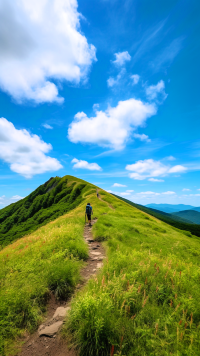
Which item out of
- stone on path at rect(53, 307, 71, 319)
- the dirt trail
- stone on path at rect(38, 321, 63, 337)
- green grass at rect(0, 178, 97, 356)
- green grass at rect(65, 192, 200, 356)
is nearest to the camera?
green grass at rect(65, 192, 200, 356)

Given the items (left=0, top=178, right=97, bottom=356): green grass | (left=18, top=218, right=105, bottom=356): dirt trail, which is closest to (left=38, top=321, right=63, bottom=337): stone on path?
(left=18, top=218, right=105, bottom=356): dirt trail

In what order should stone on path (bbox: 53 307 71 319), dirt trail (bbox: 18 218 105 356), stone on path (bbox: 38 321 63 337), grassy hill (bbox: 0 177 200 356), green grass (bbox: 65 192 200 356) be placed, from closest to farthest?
green grass (bbox: 65 192 200 356), grassy hill (bbox: 0 177 200 356), dirt trail (bbox: 18 218 105 356), stone on path (bbox: 38 321 63 337), stone on path (bbox: 53 307 71 319)

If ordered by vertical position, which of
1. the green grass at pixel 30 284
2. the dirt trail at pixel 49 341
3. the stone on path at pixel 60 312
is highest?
the green grass at pixel 30 284

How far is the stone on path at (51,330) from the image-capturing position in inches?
187

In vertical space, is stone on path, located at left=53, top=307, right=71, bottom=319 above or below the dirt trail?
above

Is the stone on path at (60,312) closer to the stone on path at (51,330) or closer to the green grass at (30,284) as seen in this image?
the stone on path at (51,330)

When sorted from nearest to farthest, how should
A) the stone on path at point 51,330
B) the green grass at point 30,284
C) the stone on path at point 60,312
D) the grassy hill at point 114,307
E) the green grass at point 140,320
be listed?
the green grass at point 140,320 < the grassy hill at point 114,307 < the stone on path at point 51,330 < the green grass at point 30,284 < the stone on path at point 60,312

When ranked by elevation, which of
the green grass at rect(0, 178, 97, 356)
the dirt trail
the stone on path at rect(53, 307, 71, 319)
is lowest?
the dirt trail

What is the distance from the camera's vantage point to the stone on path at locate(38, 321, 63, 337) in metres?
4.76

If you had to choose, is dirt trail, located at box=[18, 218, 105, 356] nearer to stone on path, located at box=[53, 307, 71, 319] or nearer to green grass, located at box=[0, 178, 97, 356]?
stone on path, located at box=[53, 307, 71, 319]

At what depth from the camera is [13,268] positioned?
308 inches

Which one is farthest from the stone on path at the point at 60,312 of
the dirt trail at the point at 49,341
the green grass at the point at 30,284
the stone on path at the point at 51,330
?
the green grass at the point at 30,284

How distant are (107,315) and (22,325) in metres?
3.07

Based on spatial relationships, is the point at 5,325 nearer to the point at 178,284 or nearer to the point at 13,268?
the point at 13,268
